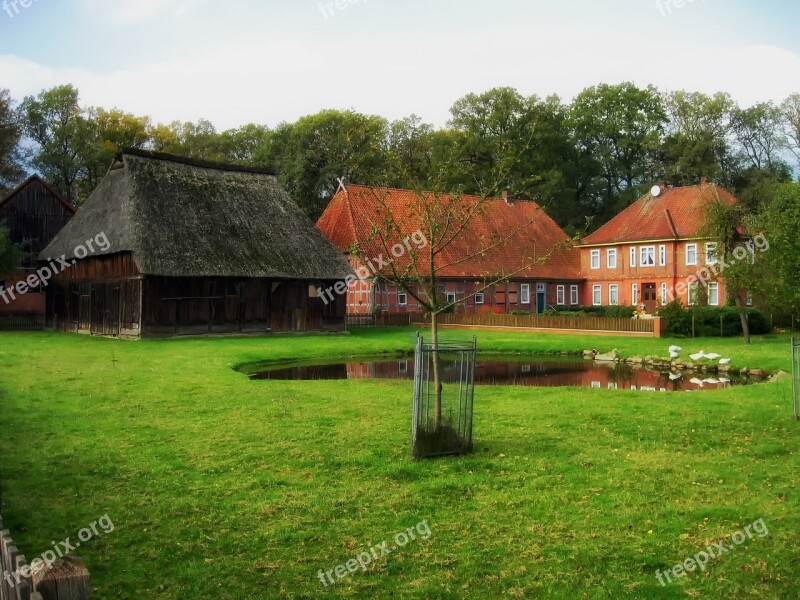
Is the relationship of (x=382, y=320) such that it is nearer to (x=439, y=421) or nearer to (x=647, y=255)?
(x=647, y=255)

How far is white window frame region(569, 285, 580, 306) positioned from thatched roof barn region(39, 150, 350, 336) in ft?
68.8

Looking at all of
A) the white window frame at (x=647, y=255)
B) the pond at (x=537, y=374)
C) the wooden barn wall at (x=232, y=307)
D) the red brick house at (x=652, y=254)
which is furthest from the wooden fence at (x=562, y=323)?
the white window frame at (x=647, y=255)

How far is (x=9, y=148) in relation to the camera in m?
49.1

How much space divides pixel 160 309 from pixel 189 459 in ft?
76.8

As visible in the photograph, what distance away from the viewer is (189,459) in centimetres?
946

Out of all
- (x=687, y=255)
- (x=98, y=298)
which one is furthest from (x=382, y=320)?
(x=687, y=255)

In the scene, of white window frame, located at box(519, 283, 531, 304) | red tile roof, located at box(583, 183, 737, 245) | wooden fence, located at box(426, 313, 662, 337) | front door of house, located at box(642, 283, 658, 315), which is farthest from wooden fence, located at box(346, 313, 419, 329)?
red tile roof, located at box(583, 183, 737, 245)

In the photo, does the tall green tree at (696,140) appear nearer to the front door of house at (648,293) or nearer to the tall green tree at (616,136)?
the tall green tree at (616,136)

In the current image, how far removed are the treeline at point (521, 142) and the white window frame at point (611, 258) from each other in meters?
3.27

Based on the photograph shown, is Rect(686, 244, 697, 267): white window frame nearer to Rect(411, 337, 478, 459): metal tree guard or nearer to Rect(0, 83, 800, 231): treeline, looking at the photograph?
Rect(0, 83, 800, 231): treeline

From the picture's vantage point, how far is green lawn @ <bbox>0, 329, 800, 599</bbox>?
596 centimetres

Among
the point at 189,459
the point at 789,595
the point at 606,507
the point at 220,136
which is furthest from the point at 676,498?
the point at 220,136

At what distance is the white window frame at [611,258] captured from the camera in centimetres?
4981

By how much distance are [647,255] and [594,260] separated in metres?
4.64
